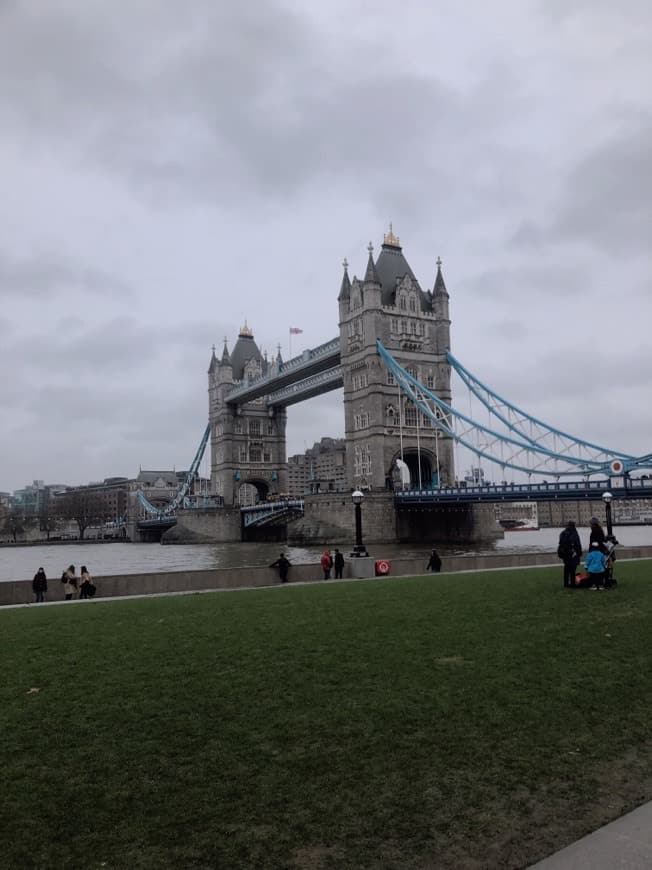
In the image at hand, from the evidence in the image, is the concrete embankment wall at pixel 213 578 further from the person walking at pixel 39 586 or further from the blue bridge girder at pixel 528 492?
the blue bridge girder at pixel 528 492

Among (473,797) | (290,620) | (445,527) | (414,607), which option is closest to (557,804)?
(473,797)

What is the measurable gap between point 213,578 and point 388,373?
55.6 meters

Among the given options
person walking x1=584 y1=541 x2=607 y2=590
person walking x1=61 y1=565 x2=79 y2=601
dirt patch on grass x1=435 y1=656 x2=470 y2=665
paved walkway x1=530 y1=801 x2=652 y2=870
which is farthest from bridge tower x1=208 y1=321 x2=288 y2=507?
paved walkway x1=530 y1=801 x2=652 y2=870

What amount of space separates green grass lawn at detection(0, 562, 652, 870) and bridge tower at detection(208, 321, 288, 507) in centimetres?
9412

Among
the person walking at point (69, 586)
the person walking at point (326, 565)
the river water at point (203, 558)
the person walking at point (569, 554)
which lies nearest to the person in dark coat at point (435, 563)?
the river water at point (203, 558)

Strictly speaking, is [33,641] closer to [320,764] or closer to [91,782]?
[91,782]

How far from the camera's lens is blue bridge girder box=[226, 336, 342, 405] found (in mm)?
84812

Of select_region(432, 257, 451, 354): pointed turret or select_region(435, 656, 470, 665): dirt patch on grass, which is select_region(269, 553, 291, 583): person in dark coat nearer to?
select_region(435, 656, 470, 665): dirt patch on grass

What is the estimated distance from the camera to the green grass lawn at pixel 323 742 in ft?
14.8

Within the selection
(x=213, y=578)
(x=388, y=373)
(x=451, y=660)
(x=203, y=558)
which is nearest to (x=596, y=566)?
(x=451, y=660)

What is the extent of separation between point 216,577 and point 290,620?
33.9ft

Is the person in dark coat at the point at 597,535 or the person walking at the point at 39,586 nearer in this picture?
the person in dark coat at the point at 597,535

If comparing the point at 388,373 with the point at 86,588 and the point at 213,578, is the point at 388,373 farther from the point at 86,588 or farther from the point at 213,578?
the point at 86,588

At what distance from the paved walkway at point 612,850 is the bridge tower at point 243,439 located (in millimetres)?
99769
